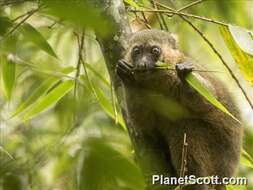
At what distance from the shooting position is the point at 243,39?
2303 mm

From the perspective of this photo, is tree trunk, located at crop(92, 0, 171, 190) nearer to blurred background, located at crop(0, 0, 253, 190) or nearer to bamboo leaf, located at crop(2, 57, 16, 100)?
blurred background, located at crop(0, 0, 253, 190)

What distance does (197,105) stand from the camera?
3.31m

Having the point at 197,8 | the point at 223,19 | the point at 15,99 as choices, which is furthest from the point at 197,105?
the point at 15,99

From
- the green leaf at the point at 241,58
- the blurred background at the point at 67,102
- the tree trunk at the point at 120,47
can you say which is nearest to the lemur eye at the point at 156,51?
the blurred background at the point at 67,102

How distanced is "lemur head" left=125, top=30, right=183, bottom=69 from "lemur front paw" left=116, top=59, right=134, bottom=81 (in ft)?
0.63

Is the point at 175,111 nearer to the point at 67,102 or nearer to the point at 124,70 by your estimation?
the point at 124,70

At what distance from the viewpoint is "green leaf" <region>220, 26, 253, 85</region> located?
99.8 inches

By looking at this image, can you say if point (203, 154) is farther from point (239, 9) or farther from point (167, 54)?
point (239, 9)

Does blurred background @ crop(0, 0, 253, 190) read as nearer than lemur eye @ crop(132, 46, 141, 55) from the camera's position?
Yes

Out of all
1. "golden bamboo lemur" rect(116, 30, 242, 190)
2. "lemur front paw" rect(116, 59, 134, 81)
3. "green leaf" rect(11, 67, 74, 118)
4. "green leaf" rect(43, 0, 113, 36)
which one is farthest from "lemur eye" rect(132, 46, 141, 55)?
"green leaf" rect(43, 0, 113, 36)

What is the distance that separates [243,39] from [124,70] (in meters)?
0.86

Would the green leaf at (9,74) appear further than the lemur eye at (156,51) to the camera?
No

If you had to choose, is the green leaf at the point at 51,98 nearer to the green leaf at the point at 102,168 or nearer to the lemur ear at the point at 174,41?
the lemur ear at the point at 174,41

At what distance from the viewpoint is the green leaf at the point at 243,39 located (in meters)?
2.24
